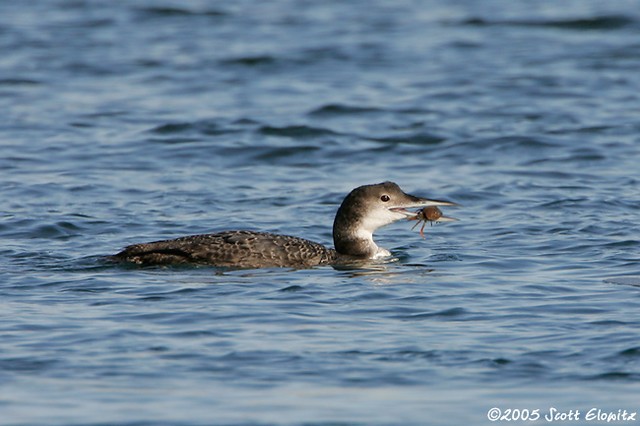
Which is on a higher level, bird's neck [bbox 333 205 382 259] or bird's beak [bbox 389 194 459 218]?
bird's beak [bbox 389 194 459 218]

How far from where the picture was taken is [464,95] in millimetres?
20859

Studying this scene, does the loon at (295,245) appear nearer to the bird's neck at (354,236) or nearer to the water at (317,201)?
the bird's neck at (354,236)

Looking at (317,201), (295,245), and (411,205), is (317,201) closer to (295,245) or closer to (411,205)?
(411,205)

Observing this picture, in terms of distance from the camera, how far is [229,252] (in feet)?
36.9

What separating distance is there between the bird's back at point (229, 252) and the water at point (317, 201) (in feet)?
0.49

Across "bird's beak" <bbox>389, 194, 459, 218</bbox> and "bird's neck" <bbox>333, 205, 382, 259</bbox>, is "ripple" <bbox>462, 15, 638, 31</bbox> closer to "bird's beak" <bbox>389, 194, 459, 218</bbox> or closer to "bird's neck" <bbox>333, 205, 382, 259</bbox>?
"bird's beak" <bbox>389, 194, 459, 218</bbox>

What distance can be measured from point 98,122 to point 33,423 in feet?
39.5

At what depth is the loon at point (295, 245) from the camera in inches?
440

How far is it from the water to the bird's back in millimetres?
149

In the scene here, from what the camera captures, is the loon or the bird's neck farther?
the bird's neck

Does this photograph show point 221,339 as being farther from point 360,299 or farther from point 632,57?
point 632,57

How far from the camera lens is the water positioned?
803 centimetres

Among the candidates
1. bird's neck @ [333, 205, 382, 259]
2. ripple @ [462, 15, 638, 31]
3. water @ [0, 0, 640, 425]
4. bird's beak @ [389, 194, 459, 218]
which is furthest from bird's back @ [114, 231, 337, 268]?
ripple @ [462, 15, 638, 31]

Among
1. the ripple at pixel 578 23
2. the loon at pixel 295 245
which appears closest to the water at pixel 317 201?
the ripple at pixel 578 23
